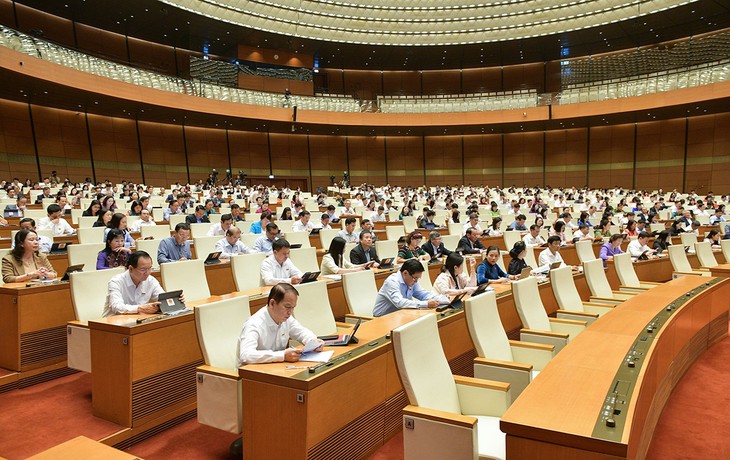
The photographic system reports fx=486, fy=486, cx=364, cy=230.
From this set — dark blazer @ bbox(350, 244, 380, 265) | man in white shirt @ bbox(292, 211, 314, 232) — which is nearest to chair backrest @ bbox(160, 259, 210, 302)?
dark blazer @ bbox(350, 244, 380, 265)

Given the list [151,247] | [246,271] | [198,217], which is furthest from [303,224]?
[246,271]

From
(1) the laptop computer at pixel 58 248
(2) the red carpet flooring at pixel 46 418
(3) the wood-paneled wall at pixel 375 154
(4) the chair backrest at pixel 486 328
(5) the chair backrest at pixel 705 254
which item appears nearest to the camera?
(2) the red carpet flooring at pixel 46 418

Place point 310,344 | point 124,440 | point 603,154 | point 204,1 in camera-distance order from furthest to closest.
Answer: point 603,154
point 204,1
point 124,440
point 310,344

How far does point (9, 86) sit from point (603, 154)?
24.7 m

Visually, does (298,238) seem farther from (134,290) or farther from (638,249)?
(638,249)

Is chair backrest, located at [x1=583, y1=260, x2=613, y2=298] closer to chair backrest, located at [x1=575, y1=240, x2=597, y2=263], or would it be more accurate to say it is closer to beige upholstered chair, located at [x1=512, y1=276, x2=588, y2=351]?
beige upholstered chair, located at [x1=512, y1=276, x2=588, y2=351]

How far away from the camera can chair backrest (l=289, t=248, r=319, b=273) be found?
593 cm

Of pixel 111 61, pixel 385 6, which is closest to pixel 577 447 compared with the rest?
pixel 111 61

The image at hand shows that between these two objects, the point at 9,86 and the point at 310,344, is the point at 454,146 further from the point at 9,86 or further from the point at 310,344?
the point at 310,344

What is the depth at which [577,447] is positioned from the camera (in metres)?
1.79

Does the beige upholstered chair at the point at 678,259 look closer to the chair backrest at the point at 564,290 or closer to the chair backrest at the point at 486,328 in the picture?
the chair backrest at the point at 564,290

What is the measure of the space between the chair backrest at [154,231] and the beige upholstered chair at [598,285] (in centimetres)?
598

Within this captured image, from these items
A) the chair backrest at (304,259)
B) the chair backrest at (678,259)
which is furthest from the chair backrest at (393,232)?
the chair backrest at (678,259)

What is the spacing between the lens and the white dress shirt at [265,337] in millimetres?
2713
